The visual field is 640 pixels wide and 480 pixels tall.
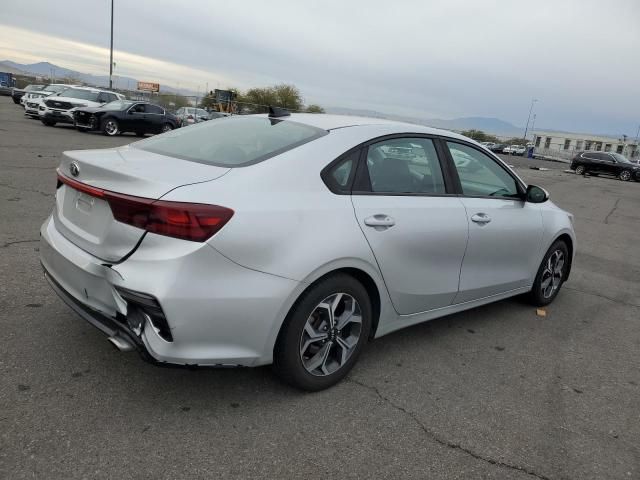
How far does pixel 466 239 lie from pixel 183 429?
91.1 inches

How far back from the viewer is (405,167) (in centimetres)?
362

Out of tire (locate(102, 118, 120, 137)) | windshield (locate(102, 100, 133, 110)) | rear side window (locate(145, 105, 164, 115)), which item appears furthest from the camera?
rear side window (locate(145, 105, 164, 115))

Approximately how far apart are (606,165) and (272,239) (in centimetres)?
3524

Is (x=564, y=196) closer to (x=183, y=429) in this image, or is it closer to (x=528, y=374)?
(x=528, y=374)

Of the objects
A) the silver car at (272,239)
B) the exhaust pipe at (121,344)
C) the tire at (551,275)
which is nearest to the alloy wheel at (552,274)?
the tire at (551,275)

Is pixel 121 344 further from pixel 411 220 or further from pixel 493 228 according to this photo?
pixel 493 228

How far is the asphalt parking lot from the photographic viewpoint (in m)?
2.49

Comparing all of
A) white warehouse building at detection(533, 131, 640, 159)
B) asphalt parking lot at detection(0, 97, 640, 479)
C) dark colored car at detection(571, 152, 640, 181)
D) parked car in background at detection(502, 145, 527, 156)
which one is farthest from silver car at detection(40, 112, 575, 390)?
white warehouse building at detection(533, 131, 640, 159)

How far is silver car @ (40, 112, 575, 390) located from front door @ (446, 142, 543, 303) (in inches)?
0.9

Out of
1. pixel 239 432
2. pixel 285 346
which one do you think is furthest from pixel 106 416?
pixel 285 346

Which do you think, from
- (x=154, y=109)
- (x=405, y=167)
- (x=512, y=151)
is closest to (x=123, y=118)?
(x=154, y=109)

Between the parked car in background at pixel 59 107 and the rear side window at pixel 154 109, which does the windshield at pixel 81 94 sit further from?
the rear side window at pixel 154 109

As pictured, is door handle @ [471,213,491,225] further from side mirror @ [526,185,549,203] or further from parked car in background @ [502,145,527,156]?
parked car in background @ [502,145,527,156]

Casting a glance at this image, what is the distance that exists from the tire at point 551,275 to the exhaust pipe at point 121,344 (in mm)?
3769
